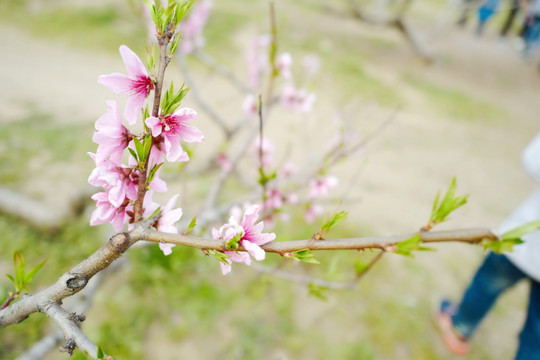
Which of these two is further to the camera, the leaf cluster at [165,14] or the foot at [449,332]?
the foot at [449,332]

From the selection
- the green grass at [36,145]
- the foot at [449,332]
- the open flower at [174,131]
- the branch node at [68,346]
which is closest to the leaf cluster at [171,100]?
the open flower at [174,131]

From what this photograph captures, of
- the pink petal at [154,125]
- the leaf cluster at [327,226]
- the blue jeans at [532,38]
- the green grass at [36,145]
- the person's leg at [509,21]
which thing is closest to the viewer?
the pink petal at [154,125]

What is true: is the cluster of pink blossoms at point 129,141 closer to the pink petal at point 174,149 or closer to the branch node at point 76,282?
the pink petal at point 174,149

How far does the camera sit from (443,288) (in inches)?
133

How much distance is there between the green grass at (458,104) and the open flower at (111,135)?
831 centimetres

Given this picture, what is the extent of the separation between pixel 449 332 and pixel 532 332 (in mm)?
907

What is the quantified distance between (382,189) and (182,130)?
183 inches

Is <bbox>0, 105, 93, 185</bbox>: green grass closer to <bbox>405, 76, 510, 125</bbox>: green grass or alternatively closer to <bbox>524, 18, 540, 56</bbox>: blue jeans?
<bbox>405, 76, 510, 125</bbox>: green grass

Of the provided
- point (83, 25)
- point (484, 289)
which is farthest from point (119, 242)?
point (83, 25)

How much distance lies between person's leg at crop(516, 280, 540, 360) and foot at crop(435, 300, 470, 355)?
738 millimetres

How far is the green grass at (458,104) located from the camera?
25.6ft

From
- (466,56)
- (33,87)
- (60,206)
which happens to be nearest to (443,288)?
(60,206)

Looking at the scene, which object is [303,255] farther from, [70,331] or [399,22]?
[399,22]

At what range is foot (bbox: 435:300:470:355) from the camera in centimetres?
273
